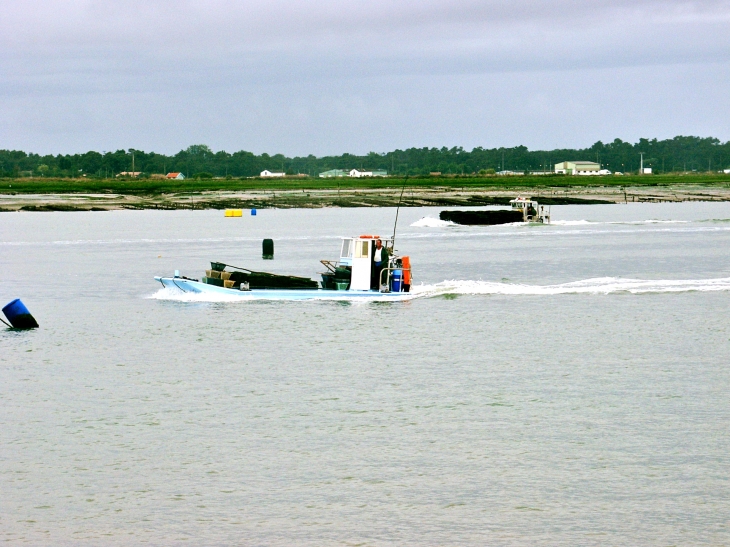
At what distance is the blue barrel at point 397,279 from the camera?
141ft

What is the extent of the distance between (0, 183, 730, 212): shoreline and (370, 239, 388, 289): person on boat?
9893 centimetres

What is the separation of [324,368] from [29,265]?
127 feet

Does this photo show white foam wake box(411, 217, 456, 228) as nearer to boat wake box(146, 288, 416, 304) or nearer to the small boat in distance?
the small boat in distance

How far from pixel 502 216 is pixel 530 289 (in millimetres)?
52511

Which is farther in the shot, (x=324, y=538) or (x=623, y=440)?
(x=623, y=440)

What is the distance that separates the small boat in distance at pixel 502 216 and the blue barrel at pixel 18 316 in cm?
6751

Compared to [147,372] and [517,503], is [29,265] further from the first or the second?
[517,503]

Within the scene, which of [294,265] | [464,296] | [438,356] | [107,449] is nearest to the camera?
[107,449]

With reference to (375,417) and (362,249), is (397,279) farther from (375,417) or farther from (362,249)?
(375,417)

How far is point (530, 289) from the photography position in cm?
4822

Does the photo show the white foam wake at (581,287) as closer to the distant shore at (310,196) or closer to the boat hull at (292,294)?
the boat hull at (292,294)

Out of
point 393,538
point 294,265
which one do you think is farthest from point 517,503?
point 294,265

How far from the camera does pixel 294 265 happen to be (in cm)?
6072

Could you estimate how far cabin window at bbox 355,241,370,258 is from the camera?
41000mm
